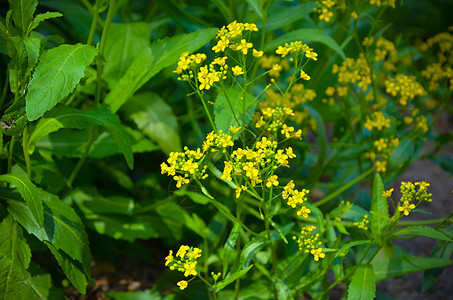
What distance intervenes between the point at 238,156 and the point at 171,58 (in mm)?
502

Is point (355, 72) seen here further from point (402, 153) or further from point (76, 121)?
point (76, 121)

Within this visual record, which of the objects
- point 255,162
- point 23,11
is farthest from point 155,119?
point 255,162

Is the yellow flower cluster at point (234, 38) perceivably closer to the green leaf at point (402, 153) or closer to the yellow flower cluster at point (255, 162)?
the yellow flower cluster at point (255, 162)

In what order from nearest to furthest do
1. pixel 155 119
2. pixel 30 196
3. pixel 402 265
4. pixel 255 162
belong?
pixel 255 162, pixel 30 196, pixel 402 265, pixel 155 119

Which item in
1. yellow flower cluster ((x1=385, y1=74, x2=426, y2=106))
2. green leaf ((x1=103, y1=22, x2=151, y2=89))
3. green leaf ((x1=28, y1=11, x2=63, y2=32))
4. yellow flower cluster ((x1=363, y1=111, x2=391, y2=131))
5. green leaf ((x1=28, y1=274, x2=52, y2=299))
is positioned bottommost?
green leaf ((x1=28, y1=274, x2=52, y2=299))

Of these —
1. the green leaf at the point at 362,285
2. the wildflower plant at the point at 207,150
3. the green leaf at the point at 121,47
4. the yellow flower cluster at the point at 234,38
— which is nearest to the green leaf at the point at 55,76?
the wildflower plant at the point at 207,150

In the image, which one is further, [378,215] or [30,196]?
[378,215]

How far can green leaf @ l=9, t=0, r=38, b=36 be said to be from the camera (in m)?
1.24

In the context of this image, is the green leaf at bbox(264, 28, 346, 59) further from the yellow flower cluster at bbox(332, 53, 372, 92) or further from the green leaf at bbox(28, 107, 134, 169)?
the green leaf at bbox(28, 107, 134, 169)

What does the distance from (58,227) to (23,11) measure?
0.55 meters

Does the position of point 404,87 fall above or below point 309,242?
above

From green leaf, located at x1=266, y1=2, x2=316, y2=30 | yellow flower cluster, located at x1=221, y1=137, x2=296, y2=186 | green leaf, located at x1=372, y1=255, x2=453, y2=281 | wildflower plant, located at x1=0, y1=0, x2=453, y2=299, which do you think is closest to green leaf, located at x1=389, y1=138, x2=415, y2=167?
wildflower plant, located at x1=0, y1=0, x2=453, y2=299

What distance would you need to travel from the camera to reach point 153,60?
5.06 ft

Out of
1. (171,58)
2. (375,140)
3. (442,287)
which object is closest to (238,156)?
(171,58)
